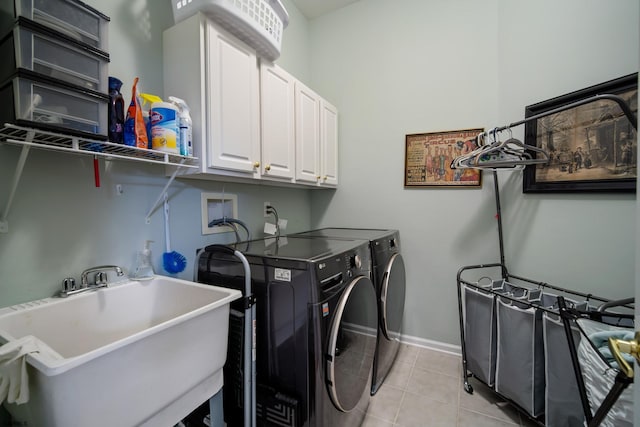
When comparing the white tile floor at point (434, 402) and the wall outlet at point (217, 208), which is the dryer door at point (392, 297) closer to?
the white tile floor at point (434, 402)

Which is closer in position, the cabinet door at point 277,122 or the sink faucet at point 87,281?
the sink faucet at point 87,281

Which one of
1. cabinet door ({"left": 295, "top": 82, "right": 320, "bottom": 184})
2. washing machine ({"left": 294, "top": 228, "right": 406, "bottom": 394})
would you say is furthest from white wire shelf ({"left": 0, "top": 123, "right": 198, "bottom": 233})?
washing machine ({"left": 294, "top": 228, "right": 406, "bottom": 394})

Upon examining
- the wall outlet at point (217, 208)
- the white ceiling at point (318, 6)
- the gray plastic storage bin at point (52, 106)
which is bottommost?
the wall outlet at point (217, 208)

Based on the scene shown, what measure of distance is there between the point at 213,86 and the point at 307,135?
3.01ft

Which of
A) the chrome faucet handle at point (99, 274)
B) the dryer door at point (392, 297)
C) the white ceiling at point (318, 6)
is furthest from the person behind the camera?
the white ceiling at point (318, 6)

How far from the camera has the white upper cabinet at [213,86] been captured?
1.22 m

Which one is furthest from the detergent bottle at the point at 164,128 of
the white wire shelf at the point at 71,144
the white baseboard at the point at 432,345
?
the white baseboard at the point at 432,345

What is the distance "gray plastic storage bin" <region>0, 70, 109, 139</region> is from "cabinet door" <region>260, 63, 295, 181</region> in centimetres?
83

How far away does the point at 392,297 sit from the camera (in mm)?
1868

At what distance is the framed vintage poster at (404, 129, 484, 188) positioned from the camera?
2078 mm

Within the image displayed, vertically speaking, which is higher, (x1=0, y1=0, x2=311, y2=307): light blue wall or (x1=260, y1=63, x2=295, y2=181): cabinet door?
(x1=260, y1=63, x2=295, y2=181): cabinet door

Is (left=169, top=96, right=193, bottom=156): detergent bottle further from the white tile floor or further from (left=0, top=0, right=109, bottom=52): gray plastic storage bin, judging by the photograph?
the white tile floor

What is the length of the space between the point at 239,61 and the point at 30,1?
0.78 meters

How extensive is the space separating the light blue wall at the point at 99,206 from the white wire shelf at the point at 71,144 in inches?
7.5
